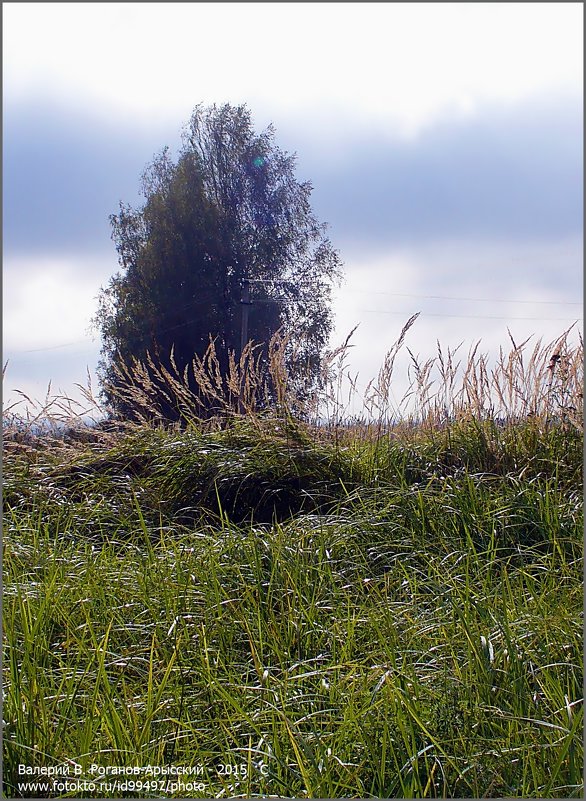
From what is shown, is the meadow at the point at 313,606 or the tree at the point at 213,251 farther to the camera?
the tree at the point at 213,251

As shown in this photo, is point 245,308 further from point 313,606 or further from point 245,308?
point 313,606

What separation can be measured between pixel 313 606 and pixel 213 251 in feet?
32.4

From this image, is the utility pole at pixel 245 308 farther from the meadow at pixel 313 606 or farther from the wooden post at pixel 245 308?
the meadow at pixel 313 606

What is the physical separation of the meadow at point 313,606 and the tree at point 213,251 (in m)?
6.20

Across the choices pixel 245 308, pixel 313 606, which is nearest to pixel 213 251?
pixel 245 308

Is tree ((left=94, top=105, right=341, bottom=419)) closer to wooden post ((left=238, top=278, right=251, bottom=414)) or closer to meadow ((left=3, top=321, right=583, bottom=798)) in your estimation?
wooden post ((left=238, top=278, right=251, bottom=414))

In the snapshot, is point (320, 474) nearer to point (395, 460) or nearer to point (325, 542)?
point (395, 460)

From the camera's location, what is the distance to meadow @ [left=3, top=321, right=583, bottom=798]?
159 cm

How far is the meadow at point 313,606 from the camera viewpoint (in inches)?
62.4

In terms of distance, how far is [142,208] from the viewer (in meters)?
12.2

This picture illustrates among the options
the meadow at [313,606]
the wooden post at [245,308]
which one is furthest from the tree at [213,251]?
the meadow at [313,606]

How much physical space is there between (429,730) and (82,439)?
3.38m

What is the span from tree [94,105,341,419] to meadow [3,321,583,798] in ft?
20.3

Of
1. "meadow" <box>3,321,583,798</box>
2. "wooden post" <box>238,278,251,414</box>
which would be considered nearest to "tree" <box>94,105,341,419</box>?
"wooden post" <box>238,278,251,414</box>
